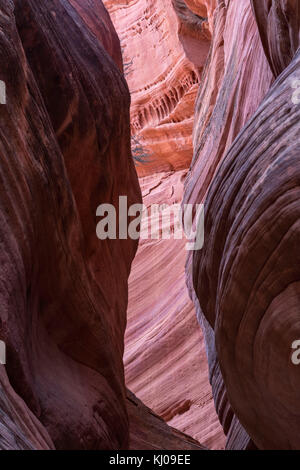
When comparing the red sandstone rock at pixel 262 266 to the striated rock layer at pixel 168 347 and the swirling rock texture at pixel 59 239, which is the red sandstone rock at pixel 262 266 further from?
the striated rock layer at pixel 168 347

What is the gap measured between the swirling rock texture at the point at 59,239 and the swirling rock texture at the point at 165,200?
291cm

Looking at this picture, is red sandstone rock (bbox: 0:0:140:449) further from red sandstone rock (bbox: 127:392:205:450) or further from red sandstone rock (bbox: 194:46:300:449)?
red sandstone rock (bbox: 194:46:300:449)

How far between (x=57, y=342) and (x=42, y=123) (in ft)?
5.36

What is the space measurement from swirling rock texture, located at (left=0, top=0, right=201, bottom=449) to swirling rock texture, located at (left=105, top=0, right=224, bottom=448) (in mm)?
2908

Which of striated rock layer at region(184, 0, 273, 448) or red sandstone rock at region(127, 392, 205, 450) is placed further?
striated rock layer at region(184, 0, 273, 448)

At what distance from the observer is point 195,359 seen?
10.4 meters

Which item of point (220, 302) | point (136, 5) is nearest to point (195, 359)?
point (220, 302)

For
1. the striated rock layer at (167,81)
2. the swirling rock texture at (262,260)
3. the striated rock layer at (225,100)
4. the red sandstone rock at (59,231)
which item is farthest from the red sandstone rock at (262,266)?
the striated rock layer at (167,81)

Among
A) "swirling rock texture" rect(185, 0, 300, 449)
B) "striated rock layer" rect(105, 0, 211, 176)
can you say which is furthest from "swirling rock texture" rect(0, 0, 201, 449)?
"striated rock layer" rect(105, 0, 211, 176)

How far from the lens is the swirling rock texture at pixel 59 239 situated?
3965 millimetres

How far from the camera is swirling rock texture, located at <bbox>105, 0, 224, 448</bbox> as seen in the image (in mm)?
→ 10109

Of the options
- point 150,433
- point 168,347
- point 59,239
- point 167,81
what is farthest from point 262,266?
point 167,81

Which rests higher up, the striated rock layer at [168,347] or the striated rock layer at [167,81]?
the striated rock layer at [167,81]
